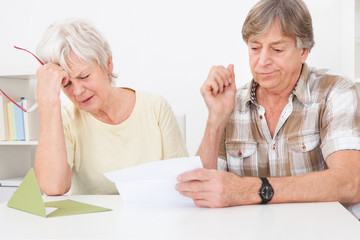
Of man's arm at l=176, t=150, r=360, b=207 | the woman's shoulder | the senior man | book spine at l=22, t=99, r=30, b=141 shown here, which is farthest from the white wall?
man's arm at l=176, t=150, r=360, b=207

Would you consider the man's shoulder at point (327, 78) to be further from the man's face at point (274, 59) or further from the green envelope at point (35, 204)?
the green envelope at point (35, 204)

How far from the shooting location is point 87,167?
1.62 m

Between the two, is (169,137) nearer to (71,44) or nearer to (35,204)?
(71,44)

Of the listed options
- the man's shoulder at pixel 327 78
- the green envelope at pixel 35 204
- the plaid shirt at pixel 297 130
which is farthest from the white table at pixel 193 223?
the man's shoulder at pixel 327 78

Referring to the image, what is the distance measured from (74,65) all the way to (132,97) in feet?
1.05

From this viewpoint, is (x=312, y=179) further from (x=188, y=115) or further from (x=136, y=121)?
(x=188, y=115)

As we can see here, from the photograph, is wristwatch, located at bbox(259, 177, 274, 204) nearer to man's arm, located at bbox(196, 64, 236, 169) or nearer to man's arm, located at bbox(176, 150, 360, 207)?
man's arm, located at bbox(176, 150, 360, 207)

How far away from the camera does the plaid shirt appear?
4.44ft

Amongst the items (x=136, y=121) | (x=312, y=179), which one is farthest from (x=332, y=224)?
(x=136, y=121)

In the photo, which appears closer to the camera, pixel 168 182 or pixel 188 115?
pixel 168 182

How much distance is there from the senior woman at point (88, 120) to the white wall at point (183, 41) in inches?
43.1

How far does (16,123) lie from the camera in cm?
279

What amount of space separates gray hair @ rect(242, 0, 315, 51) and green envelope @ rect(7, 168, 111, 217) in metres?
0.78

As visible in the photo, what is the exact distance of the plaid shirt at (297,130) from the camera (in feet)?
4.44
